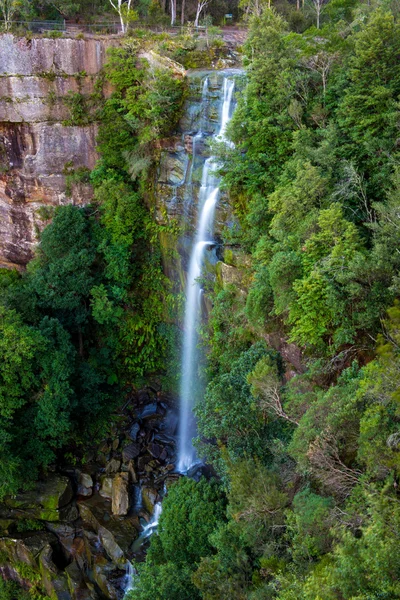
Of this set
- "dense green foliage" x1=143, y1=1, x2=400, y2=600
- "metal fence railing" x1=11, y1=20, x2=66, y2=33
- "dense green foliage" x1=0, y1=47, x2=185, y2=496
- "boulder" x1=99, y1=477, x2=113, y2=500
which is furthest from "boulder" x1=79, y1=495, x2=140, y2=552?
"metal fence railing" x1=11, y1=20, x2=66, y2=33

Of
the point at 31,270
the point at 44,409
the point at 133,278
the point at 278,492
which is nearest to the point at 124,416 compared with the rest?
the point at 44,409

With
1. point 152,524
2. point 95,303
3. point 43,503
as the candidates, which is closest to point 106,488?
point 43,503

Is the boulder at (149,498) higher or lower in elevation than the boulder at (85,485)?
higher

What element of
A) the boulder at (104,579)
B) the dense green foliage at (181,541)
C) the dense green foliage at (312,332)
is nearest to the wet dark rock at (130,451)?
the boulder at (104,579)

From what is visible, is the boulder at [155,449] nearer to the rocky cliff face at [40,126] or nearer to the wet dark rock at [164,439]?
the wet dark rock at [164,439]

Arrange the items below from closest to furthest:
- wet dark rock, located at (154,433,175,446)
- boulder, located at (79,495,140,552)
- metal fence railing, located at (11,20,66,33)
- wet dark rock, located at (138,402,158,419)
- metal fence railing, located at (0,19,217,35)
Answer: boulder, located at (79,495,140,552), wet dark rock, located at (154,433,175,446), metal fence railing, located at (11,20,66,33), metal fence railing, located at (0,19,217,35), wet dark rock, located at (138,402,158,419)

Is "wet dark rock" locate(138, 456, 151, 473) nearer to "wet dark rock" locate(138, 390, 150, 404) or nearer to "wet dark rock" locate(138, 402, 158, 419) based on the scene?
"wet dark rock" locate(138, 402, 158, 419)
